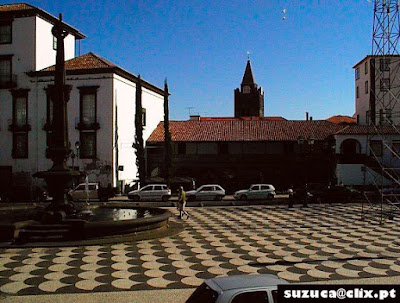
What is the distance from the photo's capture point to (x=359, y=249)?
1315 cm

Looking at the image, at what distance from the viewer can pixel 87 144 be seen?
38656 mm

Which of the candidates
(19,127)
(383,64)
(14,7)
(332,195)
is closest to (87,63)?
(19,127)

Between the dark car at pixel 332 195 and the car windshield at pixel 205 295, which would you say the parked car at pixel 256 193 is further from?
the car windshield at pixel 205 295

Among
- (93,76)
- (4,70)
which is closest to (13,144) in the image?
(4,70)

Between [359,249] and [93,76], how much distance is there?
98.7 ft

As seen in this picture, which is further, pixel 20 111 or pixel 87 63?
pixel 20 111

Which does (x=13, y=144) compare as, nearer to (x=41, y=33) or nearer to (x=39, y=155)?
(x=39, y=155)

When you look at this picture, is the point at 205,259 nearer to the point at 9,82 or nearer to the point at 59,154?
the point at 59,154

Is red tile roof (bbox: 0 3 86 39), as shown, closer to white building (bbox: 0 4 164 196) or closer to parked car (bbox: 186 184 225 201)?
white building (bbox: 0 4 164 196)

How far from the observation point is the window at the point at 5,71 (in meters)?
40.1

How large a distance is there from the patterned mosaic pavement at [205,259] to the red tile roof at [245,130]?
25.4 meters

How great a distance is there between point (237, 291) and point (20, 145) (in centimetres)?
3843

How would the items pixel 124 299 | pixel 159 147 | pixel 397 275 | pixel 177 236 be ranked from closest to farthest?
1. pixel 124 299
2. pixel 397 275
3. pixel 177 236
4. pixel 159 147

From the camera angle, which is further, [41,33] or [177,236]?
[41,33]
